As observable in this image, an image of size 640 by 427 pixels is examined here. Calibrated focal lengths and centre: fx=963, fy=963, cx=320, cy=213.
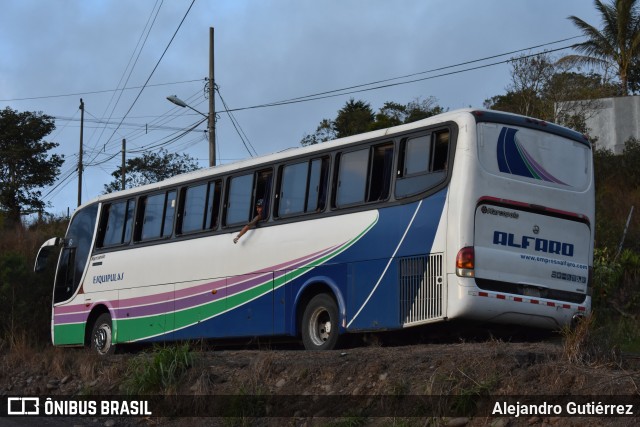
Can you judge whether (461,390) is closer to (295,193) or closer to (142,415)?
(142,415)

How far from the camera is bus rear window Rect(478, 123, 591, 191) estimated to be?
12.2 metres

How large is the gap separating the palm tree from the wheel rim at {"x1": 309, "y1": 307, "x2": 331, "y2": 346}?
30035 mm

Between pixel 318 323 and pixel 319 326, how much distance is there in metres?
0.05

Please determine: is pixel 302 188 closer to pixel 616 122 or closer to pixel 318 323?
pixel 318 323

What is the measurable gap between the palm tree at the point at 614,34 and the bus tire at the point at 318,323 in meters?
30.0

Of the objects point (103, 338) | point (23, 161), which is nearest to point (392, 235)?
point (103, 338)

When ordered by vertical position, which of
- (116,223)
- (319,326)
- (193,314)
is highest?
(116,223)

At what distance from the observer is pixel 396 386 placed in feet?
30.1

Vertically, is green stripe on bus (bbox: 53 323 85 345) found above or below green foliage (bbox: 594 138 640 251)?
below

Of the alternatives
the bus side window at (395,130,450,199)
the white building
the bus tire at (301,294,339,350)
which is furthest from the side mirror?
the white building

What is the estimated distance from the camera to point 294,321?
1416 cm

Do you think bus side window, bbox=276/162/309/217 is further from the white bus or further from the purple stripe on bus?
the purple stripe on bus

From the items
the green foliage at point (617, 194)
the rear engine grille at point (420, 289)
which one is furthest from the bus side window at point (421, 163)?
the green foliage at point (617, 194)

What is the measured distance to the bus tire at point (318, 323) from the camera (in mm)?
13562
